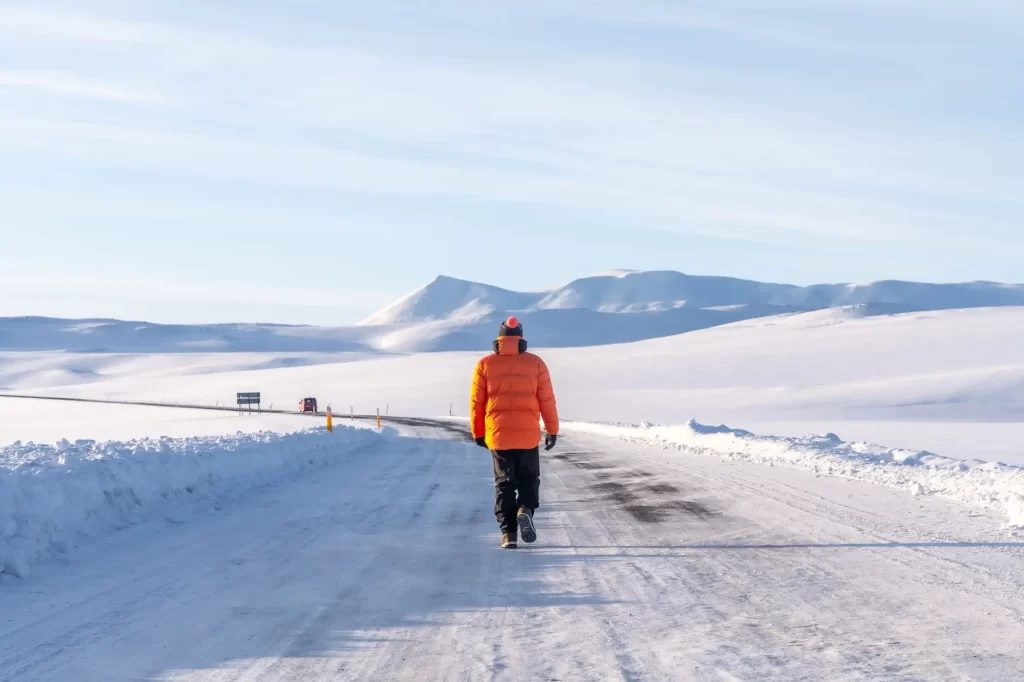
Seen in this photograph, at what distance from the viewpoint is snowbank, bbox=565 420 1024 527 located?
38.2 feet

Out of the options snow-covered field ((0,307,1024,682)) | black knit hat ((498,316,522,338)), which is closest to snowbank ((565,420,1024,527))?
snow-covered field ((0,307,1024,682))

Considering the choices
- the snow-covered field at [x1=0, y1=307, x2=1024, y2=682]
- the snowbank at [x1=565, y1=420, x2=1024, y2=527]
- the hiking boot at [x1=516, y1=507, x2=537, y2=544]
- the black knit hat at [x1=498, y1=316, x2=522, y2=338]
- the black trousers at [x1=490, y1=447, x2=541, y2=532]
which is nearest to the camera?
the snow-covered field at [x1=0, y1=307, x2=1024, y2=682]

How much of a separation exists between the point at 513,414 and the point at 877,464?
964 cm

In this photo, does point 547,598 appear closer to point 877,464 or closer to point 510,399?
point 510,399

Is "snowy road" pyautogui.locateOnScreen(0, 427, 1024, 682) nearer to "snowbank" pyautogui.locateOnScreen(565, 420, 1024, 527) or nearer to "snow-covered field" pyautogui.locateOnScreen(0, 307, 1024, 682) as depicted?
"snow-covered field" pyautogui.locateOnScreen(0, 307, 1024, 682)

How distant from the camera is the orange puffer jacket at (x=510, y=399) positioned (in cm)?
941

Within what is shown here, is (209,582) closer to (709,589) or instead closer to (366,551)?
(366,551)

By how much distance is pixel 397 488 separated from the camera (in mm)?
→ 15391

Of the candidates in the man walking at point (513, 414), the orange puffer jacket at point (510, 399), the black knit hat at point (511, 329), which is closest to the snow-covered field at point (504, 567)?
the man walking at point (513, 414)

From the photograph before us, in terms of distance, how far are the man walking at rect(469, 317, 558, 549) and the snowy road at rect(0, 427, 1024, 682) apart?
1.94 ft

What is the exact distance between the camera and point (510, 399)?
31.0 feet

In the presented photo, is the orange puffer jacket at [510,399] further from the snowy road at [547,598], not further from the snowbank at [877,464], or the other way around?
the snowbank at [877,464]

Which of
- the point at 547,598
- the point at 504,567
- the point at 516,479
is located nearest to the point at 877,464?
the point at 516,479

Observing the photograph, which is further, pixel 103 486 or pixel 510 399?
pixel 103 486
